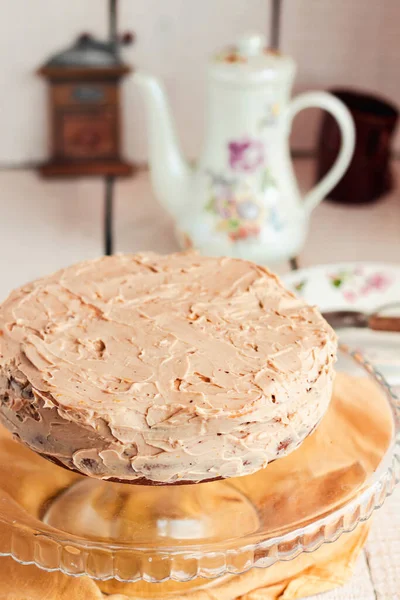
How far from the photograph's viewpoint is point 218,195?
0.97 m

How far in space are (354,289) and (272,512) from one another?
16.0 inches

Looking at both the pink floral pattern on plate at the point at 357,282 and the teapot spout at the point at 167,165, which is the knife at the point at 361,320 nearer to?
the pink floral pattern on plate at the point at 357,282

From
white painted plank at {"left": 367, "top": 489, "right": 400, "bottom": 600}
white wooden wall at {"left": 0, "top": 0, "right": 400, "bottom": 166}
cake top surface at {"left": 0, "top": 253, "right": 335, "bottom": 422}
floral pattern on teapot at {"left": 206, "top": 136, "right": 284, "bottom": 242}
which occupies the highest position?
white wooden wall at {"left": 0, "top": 0, "right": 400, "bottom": 166}

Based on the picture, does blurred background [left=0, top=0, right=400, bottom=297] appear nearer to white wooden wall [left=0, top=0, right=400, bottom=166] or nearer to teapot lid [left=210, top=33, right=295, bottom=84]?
white wooden wall [left=0, top=0, right=400, bottom=166]

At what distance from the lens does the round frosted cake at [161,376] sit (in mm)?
504

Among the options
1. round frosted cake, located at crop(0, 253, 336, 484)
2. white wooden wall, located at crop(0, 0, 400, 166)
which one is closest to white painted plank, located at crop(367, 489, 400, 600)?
round frosted cake, located at crop(0, 253, 336, 484)

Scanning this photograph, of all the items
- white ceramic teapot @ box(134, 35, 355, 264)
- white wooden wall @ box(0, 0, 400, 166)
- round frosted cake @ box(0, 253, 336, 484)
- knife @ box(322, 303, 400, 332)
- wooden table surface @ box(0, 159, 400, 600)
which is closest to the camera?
round frosted cake @ box(0, 253, 336, 484)

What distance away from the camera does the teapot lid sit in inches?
35.9

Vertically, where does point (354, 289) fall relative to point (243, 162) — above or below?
below

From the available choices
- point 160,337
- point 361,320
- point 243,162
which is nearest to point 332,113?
point 243,162

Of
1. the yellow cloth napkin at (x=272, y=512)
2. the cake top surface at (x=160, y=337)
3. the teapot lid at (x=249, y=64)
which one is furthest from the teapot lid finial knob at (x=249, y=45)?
the yellow cloth napkin at (x=272, y=512)

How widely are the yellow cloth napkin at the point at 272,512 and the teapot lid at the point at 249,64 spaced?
422 millimetres

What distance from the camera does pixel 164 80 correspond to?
1.23 metres

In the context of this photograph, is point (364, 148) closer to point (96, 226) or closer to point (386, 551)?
point (96, 226)
